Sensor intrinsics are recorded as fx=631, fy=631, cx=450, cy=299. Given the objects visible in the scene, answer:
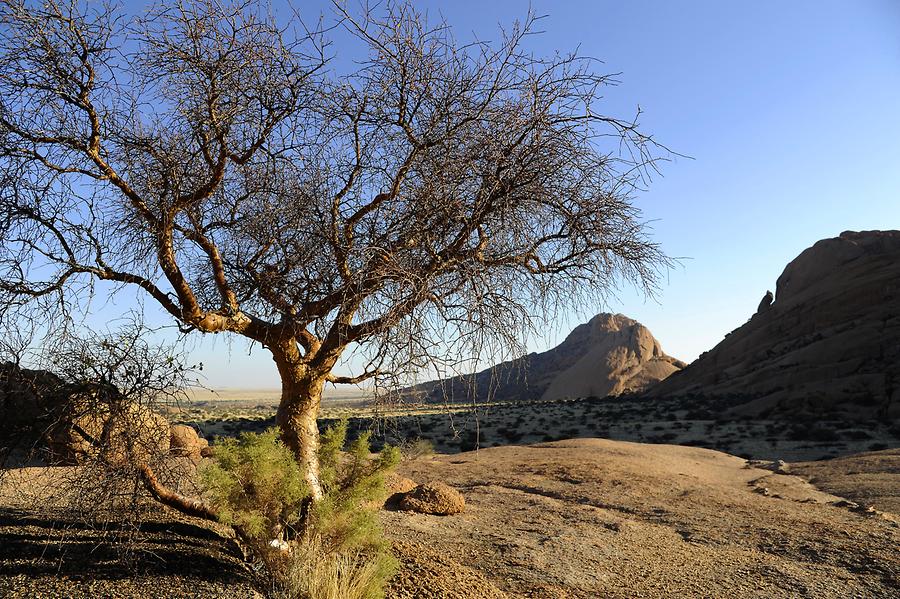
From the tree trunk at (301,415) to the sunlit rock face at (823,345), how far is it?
31.6m

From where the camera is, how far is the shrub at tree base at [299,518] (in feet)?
16.6

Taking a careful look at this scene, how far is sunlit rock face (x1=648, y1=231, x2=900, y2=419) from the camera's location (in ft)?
111

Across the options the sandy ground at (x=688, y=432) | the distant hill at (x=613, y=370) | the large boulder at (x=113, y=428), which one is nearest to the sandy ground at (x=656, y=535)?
the large boulder at (x=113, y=428)

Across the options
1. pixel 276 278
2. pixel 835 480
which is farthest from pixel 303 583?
pixel 835 480

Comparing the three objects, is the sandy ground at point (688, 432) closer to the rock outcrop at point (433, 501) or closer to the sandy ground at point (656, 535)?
the sandy ground at point (656, 535)

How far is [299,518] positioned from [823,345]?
1704 inches

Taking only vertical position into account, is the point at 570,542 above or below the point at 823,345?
below

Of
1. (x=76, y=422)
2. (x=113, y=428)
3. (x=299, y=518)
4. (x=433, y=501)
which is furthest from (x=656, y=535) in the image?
(x=76, y=422)

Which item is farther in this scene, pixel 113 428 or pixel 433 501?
pixel 433 501

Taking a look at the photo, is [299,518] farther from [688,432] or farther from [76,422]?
[688,432]

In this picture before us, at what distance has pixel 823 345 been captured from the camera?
134 feet

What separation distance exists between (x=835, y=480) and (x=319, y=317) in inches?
570

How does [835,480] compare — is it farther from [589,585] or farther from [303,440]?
[303,440]

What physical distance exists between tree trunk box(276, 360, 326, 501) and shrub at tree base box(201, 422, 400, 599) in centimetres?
24
